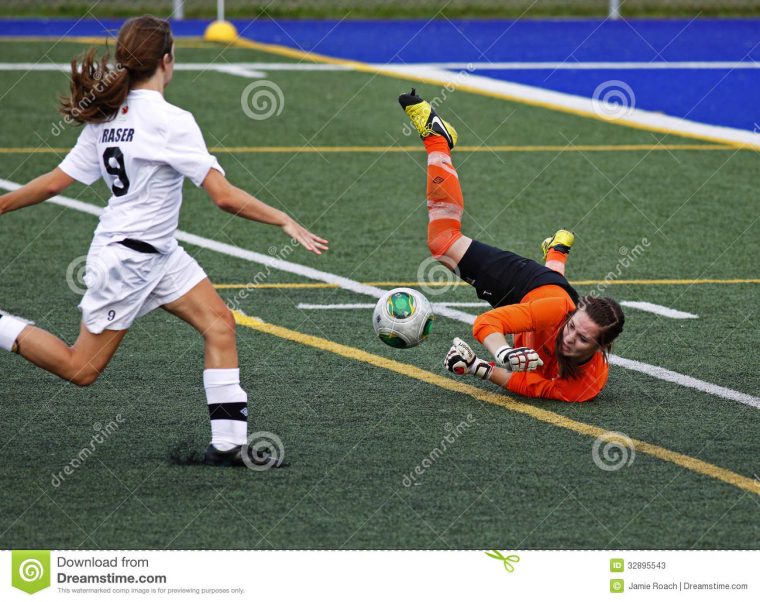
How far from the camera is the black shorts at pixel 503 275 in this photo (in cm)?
762

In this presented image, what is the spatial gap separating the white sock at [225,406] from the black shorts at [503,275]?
2.02 metres

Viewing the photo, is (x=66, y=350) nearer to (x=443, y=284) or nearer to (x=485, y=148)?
(x=443, y=284)

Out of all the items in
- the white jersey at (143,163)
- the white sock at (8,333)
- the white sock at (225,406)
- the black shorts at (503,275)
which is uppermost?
the black shorts at (503,275)

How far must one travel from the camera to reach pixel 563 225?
38.3ft

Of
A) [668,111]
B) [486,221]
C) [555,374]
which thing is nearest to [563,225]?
[486,221]

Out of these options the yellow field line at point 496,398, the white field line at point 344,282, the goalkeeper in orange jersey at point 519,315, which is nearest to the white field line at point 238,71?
the white field line at point 344,282

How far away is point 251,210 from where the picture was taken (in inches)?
225

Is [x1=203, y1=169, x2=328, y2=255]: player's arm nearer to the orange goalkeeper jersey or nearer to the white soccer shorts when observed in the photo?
the white soccer shorts

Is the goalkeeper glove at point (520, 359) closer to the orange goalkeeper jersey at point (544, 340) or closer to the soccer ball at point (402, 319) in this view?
the orange goalkeeper jersey at point (544, 340)

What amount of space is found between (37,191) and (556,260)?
137 inches

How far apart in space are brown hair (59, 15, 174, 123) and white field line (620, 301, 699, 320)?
440 cm

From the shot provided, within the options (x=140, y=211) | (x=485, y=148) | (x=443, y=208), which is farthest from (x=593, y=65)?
(x=140, y=211)

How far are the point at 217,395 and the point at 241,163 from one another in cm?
808
